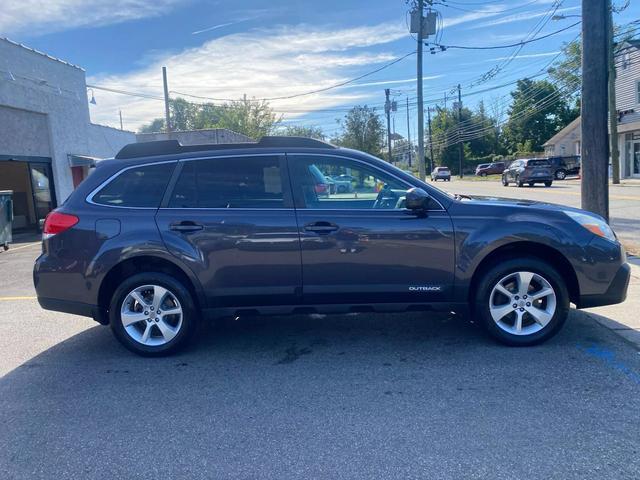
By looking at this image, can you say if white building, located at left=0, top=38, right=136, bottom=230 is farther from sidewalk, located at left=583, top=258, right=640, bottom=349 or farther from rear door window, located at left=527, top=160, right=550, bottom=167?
rear door window, located at left=527, top=160, right=550, bottom=167

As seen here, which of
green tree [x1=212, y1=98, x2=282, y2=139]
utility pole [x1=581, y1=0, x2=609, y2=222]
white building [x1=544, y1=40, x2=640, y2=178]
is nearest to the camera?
utility pole [x1=581, y1=0, x2=609, y2=222]

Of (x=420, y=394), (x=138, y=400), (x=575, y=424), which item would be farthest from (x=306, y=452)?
(x=575, y=424)

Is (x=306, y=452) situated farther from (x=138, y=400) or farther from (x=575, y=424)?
(x=575, y=424)

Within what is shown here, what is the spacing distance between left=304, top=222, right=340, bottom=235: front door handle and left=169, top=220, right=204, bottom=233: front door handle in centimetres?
93

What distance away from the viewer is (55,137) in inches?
669

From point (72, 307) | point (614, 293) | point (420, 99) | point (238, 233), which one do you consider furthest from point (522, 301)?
point (420, 99)

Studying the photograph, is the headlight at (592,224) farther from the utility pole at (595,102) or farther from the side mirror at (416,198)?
the utility pole at (595,102)

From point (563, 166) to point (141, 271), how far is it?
37.8 meters

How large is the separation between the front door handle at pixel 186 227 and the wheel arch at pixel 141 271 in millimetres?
320

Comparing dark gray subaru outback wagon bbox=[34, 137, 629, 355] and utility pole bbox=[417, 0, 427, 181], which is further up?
utility pole bbox=[417, 0, 427, 181]

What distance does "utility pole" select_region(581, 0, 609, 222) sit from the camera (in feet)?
24.6

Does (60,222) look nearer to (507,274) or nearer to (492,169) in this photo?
(507,274)

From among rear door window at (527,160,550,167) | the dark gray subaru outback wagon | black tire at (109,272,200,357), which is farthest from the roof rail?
rear door window at (527,160,550,167)

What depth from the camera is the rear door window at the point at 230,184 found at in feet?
15.0
